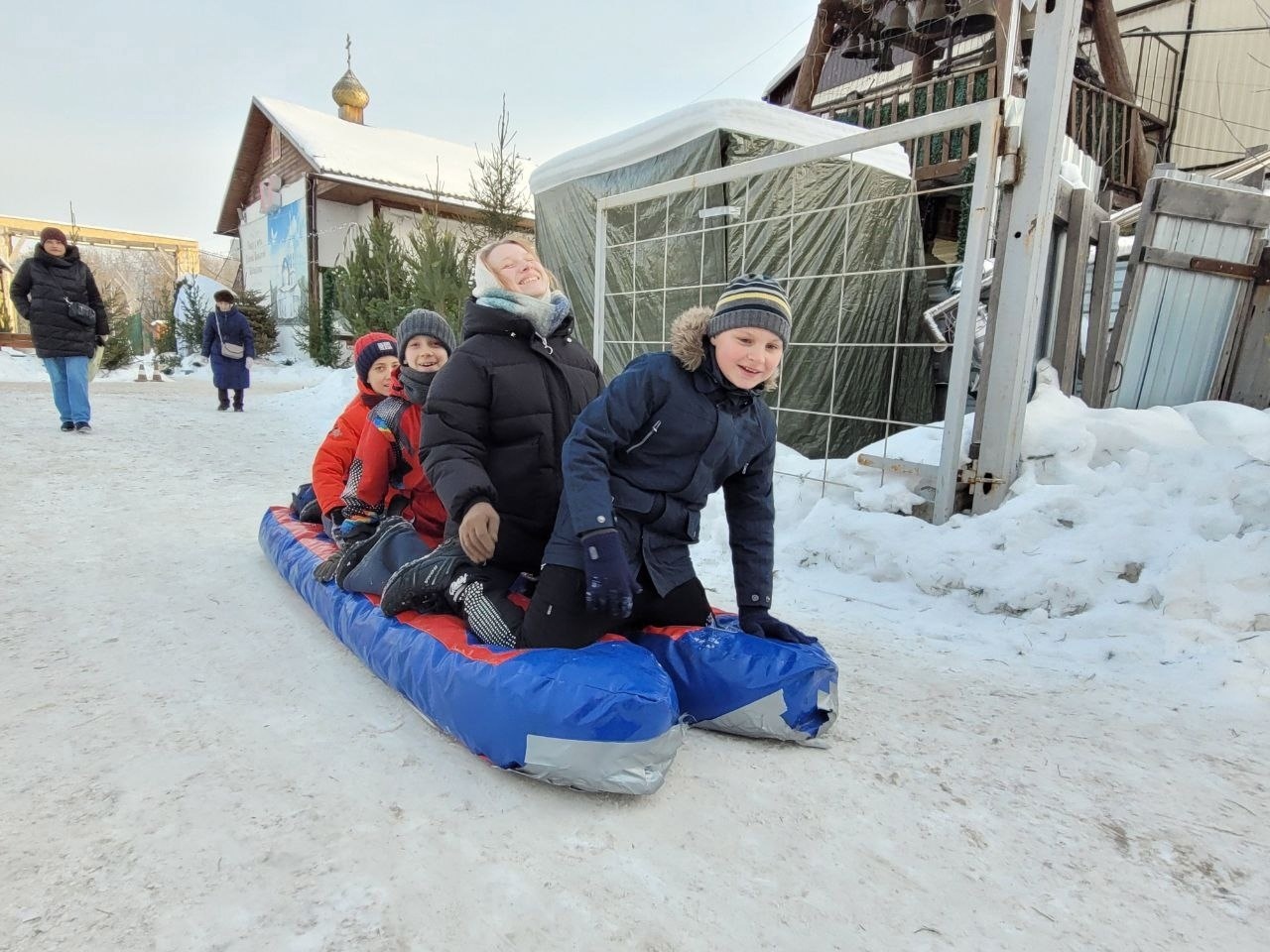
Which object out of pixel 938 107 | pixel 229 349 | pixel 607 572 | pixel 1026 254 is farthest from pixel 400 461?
pixel 938 107

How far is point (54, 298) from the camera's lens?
5.71 metres

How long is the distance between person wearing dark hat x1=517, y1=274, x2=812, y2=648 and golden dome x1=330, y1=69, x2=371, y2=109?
21.3m

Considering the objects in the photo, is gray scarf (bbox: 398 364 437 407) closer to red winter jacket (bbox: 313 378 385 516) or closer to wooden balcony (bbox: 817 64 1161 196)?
red winter jacket (bbox: 313 378 385 516)

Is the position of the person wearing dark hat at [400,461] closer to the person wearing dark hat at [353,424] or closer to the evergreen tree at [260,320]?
the person wearing dark hat at [353,424]

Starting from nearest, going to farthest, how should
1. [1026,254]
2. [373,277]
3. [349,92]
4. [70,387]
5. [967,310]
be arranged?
[1026,254] < [967,310] < [70,387] < [373,277] < [349,92]

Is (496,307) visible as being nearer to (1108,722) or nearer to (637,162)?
(1108,722)

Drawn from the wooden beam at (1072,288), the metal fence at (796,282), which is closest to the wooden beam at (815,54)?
the metal fence at (796,282)

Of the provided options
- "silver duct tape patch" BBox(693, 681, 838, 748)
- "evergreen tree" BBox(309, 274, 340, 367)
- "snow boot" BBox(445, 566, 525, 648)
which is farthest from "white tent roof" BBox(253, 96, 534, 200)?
"silver duct tape patch" BBox(693, 681, 838, 748)

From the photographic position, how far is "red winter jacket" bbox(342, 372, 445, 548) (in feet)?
8.91

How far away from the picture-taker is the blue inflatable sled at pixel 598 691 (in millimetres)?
1568

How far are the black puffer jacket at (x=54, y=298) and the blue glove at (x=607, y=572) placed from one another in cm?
588

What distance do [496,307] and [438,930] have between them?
1.59 m

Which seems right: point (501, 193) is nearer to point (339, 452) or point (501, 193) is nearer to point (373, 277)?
point (373, 277)

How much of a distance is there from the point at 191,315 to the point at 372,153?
550 centimetres
